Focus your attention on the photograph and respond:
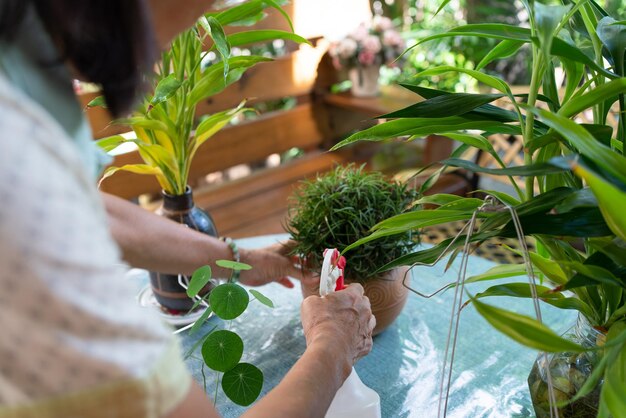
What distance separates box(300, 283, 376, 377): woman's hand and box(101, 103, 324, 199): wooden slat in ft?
5.83

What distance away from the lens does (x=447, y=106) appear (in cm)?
79

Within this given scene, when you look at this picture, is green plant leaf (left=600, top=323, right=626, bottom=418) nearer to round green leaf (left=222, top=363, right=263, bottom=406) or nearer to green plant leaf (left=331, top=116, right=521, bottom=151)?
green plant leaf (left=331, top=116, right=521, bottom=151)

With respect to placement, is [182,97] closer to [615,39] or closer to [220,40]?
[220,40]

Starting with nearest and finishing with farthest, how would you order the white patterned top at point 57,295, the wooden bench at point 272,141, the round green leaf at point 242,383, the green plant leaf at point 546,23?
1. the white patterned top at point 57,295
2. the green plant leaf at point 546,23
3. the round green leaf at point 242,383
4. the wooden bench at point 272,141

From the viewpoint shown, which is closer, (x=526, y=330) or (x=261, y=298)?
(x=526, y=330)

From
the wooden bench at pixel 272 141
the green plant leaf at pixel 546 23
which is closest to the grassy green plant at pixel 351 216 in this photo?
the green plant leaf at pixel 546 23

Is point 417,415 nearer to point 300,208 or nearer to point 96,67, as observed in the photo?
point 300,208

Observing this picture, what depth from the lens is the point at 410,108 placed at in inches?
31.3

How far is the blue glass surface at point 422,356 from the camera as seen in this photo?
0.95 m

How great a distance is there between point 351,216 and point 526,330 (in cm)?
43

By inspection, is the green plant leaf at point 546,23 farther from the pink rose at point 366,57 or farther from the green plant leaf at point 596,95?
the pink rose at point 366,57

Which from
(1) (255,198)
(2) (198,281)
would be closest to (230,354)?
(2) (198,281)

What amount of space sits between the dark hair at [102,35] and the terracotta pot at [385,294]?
1.79 ft

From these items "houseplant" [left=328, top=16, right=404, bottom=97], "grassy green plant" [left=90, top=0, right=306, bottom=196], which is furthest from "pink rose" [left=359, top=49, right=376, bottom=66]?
"grassy green plant" [left=90, top=0, right=306, bottom=196]
